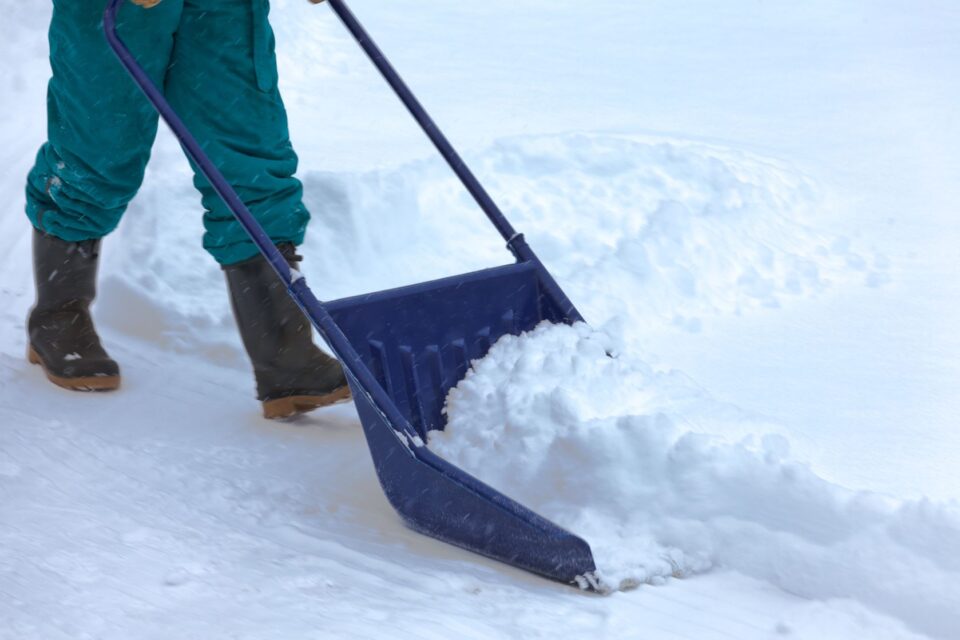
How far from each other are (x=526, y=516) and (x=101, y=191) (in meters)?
1.25

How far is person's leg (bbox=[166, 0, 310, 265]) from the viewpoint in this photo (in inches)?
88.4

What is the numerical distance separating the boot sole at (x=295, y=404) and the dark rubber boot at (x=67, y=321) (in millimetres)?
386

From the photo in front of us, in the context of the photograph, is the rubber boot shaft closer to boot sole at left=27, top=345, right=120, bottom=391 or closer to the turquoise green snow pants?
the turquoise green snow pants

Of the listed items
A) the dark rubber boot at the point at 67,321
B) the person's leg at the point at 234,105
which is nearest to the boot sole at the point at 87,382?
the dark rubber boot at the point at 67,321

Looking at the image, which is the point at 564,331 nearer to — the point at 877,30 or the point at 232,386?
the point at 232,386

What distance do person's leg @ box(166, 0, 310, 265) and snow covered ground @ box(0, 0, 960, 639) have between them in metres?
0.44

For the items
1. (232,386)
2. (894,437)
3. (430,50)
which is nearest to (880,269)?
(894,437)

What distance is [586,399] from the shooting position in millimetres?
1870

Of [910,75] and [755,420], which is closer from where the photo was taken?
[755,420]

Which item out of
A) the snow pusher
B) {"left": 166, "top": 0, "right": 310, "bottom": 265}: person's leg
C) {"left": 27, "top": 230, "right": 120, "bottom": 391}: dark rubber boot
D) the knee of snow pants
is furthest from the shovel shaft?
{"left": 27, "top": 230, "right": 120, "bottom": 391}: dark rubber boot

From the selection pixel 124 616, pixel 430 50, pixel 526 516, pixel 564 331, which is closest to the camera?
pixel 124 616

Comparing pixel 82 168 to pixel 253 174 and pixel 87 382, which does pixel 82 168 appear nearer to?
pixel 253 174

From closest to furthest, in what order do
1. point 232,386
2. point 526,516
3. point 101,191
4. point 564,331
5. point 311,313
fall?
1. point 526,516
2. point 311,313
3. point 564,331
4. point 101,191
5. point 232,386

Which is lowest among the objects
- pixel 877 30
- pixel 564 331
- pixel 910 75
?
pixel 564 331
